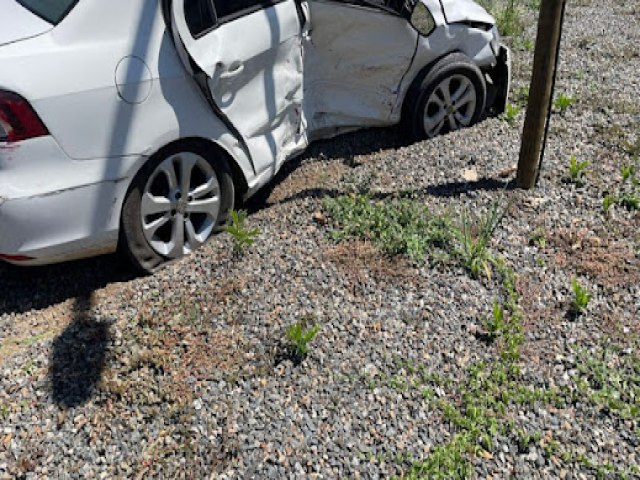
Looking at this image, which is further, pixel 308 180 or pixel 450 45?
pixel 450 45

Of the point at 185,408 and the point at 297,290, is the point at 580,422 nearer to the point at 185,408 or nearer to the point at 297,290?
the point at 297,290

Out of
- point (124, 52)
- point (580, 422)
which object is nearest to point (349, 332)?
point (580, 422)

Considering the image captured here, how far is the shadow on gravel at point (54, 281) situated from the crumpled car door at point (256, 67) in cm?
107

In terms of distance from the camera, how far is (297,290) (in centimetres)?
373

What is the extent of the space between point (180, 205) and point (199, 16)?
3.46 ft

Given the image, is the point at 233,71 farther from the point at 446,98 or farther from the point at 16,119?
the point at 446,98

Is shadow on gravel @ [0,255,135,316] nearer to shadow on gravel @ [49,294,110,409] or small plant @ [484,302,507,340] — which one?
shadow on gravel @ [49,294,110,409]

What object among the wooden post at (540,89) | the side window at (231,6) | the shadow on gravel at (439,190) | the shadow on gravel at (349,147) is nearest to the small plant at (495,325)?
the shadow on gravel at (439,190)

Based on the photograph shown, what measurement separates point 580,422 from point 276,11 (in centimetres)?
295

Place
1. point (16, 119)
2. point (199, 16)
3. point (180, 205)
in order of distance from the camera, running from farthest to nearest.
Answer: point (180, 205) < point (199, 16) < point (16, 119)

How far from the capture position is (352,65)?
200 inches

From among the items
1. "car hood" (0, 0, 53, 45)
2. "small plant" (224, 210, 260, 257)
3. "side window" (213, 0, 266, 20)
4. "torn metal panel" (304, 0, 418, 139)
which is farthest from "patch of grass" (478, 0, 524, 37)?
"car hood" (0, 0, 53, 45)

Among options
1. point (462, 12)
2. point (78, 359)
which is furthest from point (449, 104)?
point (78, 359)

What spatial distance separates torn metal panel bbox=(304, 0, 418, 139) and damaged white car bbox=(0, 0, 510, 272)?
1 cm
